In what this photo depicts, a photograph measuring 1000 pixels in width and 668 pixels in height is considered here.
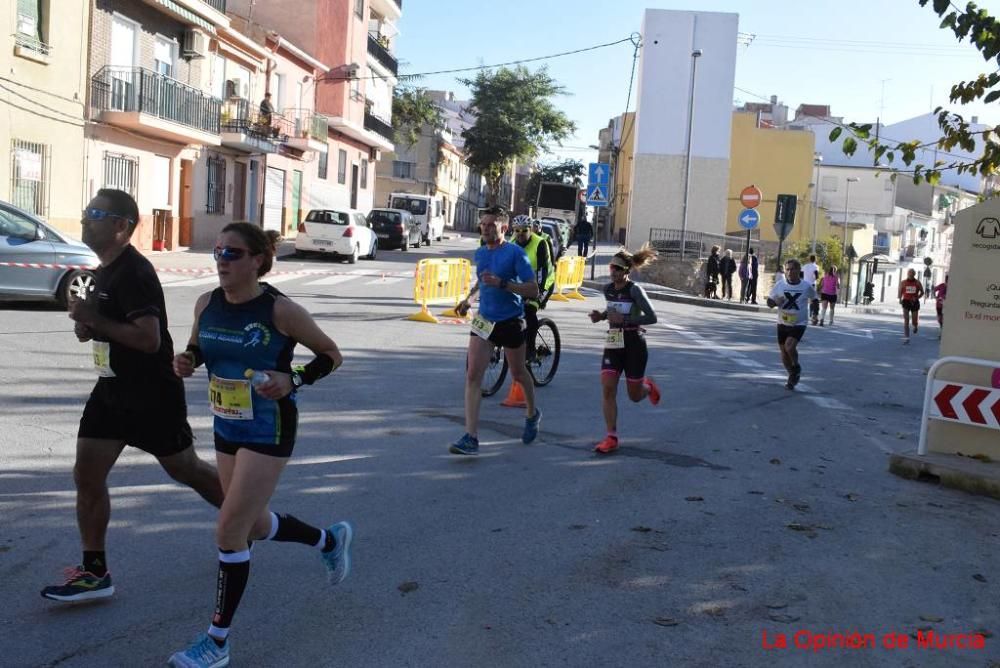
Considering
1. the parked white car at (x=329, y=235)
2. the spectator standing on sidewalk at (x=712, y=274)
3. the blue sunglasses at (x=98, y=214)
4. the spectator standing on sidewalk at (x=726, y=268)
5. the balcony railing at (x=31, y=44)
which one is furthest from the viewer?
the spectator standing on sidewalk at (x=726, y=268)

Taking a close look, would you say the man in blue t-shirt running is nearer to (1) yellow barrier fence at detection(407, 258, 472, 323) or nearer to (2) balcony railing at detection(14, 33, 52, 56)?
(1) yellow barrier fence at detection(407, 258, 472, 323)

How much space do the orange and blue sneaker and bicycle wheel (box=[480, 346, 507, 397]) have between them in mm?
2348

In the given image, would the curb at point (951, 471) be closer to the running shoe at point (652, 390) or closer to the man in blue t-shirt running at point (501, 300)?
the running shoe at point (652, 390)

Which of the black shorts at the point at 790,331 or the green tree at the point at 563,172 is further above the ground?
the green tree at the point at 563,172

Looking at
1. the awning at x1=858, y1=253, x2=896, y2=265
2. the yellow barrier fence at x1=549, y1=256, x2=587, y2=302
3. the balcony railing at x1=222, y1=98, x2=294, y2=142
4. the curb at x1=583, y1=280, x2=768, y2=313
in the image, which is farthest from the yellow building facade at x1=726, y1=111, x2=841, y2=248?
the yellow barrier fence at x1=549, y1=256, x2=587, y2=302

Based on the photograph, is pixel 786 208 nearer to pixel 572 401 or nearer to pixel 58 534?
pixel 572 401

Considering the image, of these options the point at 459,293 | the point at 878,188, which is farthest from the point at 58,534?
the point at 878,188

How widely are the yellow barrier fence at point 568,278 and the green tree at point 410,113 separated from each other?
4132cm

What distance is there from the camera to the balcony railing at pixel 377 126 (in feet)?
160

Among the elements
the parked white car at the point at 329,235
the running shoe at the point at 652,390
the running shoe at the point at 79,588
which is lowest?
the running shoe at the point at 79,588

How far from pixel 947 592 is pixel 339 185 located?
4314 centimetres

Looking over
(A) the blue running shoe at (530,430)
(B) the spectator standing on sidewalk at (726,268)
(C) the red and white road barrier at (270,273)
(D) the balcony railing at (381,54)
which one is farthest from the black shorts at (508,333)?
(D) the balcony railing at (381,54)

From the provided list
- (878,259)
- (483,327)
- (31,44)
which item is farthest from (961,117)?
(878,259)

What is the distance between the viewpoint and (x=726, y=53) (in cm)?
4600
